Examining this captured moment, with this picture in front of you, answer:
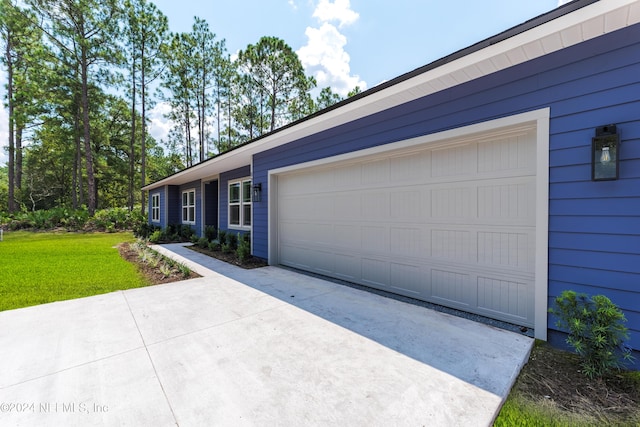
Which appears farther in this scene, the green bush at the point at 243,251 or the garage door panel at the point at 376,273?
the green bush at the point at 243,251

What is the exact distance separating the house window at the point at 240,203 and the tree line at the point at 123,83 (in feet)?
32.2

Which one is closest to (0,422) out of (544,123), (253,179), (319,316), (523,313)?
(319,316)

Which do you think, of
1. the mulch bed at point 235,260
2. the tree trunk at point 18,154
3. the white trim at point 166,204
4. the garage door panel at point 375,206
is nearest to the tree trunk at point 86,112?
the tree trunk at point 18,154

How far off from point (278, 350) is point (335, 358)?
1.72 ft

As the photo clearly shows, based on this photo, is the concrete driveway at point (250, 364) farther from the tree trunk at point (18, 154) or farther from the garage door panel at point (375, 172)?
the tree trunk at point (18, 154)

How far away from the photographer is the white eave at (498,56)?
219cm

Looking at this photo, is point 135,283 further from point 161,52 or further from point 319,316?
point 161,52

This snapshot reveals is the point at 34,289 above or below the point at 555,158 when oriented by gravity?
below

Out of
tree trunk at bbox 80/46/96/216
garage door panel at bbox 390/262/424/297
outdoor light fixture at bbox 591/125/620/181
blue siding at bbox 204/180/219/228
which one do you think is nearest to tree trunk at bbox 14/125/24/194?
tree trunk at bbox 80/46/96/216

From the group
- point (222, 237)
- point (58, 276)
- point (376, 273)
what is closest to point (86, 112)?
point (222, 237)

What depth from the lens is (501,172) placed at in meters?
3.12

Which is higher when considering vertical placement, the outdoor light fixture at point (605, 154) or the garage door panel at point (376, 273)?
the outdoor light fixture at point (605, 154)

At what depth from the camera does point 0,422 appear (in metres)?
1.65

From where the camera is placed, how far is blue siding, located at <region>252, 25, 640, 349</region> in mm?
2277
